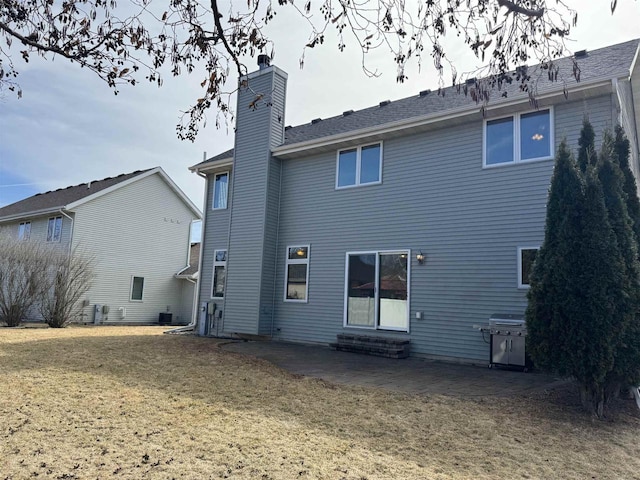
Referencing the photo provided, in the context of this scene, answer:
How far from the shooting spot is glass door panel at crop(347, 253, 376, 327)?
10414 millimetres

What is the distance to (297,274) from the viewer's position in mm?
11812

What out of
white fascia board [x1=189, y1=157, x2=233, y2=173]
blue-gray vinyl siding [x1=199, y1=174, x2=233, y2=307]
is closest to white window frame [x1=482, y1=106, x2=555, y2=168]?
white fascia board [x1=189, y1=157, x2=233, y2=173]

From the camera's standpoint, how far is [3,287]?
15508 millimetres

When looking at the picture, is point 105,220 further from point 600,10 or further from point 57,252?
point 600,10

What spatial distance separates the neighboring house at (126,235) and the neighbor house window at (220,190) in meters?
7.35

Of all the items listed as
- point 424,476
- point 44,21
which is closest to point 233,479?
point 424,476

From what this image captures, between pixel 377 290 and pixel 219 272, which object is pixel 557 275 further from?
pixel 219 272

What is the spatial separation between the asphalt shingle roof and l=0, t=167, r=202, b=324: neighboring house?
9 cm

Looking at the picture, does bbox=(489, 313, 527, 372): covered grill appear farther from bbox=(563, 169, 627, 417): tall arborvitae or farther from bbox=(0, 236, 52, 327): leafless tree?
bbox=(0, 236, 52, 327): leafless tree

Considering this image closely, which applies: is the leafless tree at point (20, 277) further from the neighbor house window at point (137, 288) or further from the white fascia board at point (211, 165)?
the white fascia board at point (211, 165)

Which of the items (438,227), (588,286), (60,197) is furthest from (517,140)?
(60,197)

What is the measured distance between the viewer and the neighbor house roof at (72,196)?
61.6 feet

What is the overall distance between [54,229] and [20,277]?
14.2 ft

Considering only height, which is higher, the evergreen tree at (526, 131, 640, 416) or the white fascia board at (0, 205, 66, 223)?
the white fascia board at (0, 205, 66, 223)
